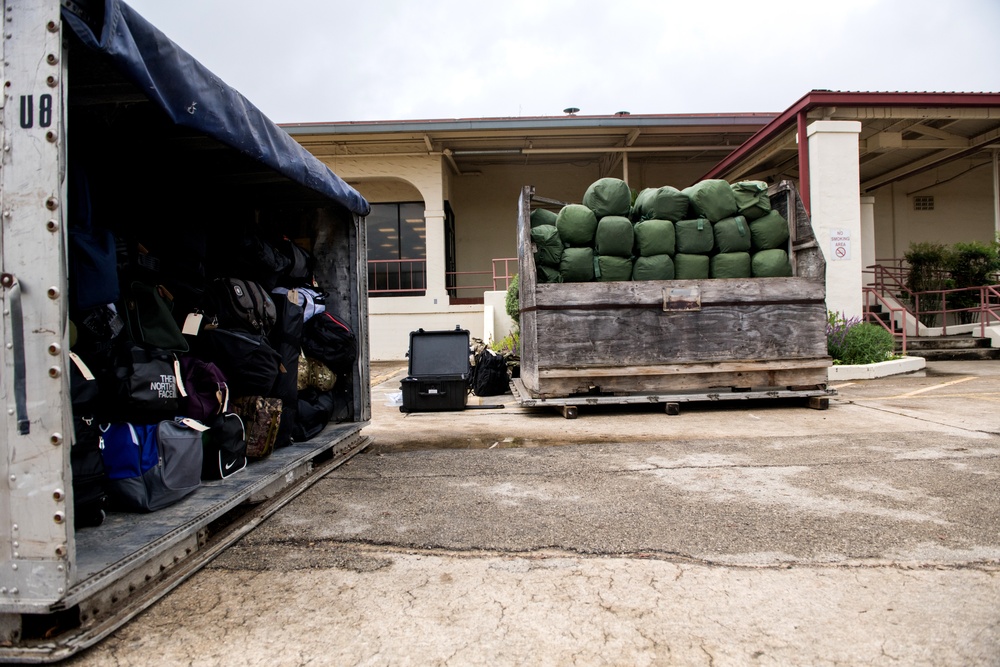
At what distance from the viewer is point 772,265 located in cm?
700

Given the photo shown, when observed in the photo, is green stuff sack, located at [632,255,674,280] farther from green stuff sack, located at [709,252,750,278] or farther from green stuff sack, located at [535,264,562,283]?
green stuff sack, located at [535,264,562,283]

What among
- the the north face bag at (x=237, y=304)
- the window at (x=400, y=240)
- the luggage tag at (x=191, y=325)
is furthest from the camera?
the window at (x=400, y=240)

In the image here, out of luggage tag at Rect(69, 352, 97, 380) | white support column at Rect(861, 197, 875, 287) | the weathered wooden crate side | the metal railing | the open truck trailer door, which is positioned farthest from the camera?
the metal railing

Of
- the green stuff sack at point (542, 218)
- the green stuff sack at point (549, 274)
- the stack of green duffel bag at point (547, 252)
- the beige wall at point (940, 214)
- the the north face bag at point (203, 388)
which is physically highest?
the beige wall at point (940, 214)

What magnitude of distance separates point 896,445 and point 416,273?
47.1 ft

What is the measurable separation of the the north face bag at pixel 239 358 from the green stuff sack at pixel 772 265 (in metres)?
5.68

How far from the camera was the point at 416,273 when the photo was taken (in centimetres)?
1766

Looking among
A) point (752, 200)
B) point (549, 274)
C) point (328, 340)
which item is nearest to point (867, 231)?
point (752, 200)

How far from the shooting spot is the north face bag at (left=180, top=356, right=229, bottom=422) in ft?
10.7

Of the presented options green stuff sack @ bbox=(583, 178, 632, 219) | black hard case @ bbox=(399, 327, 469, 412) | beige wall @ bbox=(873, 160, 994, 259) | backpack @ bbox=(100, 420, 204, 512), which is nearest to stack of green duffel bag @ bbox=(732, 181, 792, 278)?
green stuff sack @ bbox=(583, 178, 632, 219)

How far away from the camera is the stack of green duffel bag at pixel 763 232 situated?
7020 millimetres

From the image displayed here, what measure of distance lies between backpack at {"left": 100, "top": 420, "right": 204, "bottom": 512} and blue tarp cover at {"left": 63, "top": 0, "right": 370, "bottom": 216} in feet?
4.80

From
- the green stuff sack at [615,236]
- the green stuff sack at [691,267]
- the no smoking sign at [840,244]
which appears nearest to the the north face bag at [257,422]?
the green stuff sack at [615,236]

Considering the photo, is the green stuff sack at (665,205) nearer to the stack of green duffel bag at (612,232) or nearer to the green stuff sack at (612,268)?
the stack of green duffel bag at (612,232)
